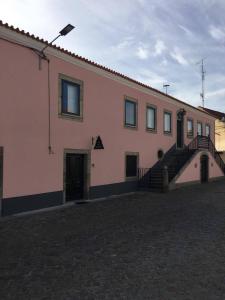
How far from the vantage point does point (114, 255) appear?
6699mm

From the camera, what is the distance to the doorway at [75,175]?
45.0ft

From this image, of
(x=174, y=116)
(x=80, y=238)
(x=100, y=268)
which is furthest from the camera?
(x=174, y=116)

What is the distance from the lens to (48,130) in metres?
12.4

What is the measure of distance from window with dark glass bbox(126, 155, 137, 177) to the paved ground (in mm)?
5932

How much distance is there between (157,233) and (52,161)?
5610 mm

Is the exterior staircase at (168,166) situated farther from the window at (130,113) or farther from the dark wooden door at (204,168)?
the window at (130,113)

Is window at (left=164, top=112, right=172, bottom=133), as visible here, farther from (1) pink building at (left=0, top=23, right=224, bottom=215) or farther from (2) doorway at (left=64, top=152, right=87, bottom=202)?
(2) doorway at (left=64, top=152, right=87, bottom=202)

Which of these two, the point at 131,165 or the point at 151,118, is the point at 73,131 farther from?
the point at 151,118

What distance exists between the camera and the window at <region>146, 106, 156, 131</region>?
64.0 feet

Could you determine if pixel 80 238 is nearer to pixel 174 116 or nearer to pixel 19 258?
pixel 19 258

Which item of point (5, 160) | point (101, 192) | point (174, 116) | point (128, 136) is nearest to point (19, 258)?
point (5, 160)

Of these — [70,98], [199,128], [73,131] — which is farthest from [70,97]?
[199,128]

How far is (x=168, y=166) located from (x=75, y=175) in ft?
26.1

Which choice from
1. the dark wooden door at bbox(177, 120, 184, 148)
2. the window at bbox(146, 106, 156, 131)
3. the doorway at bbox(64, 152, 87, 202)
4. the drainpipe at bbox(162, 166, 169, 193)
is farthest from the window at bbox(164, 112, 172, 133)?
the doorway at bbox(64, 152, 87, 202)
